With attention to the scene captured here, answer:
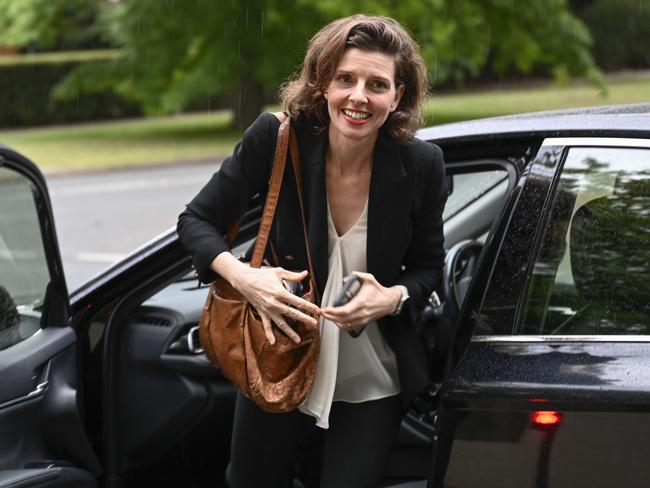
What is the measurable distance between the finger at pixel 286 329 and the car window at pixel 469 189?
3.95 feet

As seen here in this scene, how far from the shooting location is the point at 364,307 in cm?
252

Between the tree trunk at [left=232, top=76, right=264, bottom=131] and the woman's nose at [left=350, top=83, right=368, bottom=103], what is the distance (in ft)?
61.6

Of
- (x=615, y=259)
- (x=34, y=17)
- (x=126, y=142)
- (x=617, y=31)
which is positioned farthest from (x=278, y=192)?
(x=617, y=31)

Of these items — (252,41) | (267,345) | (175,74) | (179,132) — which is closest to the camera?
(267,345)

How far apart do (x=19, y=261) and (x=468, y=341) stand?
119 centimetres

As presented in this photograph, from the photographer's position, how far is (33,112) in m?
26.1

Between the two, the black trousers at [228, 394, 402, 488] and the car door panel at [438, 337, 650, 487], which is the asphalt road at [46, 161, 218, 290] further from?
the car door panel at [438, 337, 650, 487]

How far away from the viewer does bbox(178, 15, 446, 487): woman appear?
2631mm

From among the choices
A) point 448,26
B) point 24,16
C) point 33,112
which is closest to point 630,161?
point 448,26

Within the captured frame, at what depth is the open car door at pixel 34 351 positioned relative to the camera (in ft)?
9.00

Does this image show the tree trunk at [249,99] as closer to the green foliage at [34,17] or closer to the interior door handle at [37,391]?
the green foliage at [34,17]

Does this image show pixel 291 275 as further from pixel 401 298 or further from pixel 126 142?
pixel 126 142

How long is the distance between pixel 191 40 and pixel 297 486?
18.6 m

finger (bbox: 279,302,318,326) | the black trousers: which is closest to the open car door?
the black trousers
